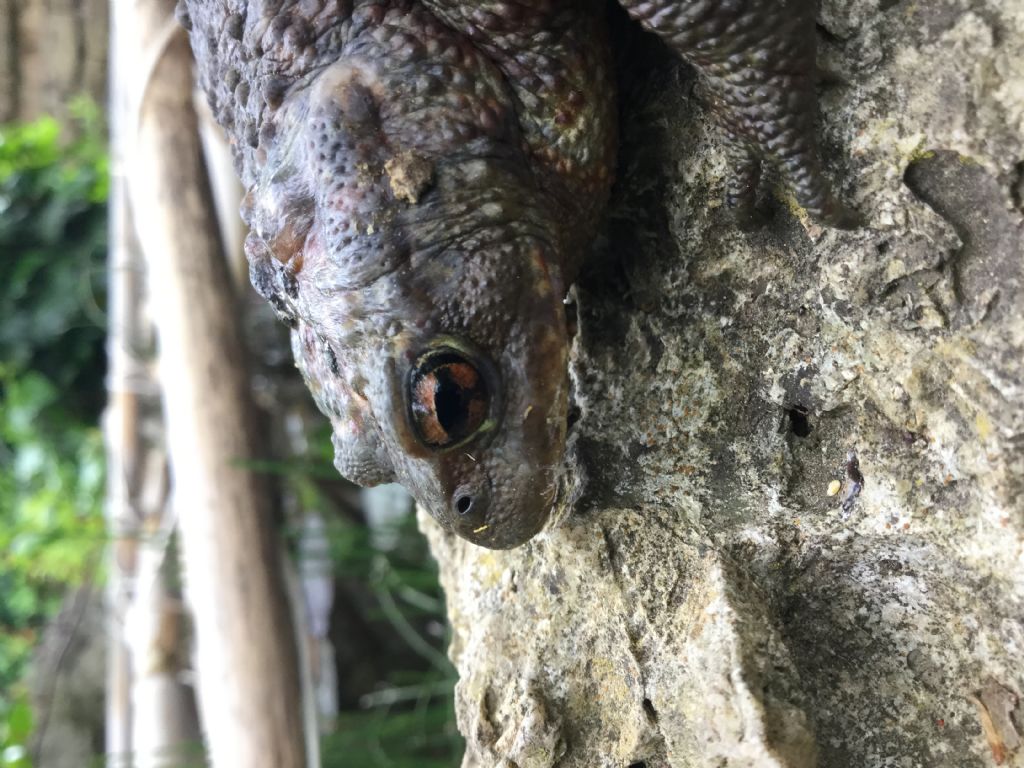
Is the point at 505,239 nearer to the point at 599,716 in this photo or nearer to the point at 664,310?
the point at 664,310

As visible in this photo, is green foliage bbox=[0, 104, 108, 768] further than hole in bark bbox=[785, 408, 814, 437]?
Yes

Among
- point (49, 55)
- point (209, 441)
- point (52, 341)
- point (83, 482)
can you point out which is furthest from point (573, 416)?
point (49, 55)

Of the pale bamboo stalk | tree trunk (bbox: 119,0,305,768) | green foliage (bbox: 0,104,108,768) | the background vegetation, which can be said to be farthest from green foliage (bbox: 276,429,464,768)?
green foliage (bbox: 0,104,108,768)

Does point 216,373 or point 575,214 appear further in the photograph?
point 216,373

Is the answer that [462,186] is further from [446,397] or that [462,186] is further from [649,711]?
[649,711]

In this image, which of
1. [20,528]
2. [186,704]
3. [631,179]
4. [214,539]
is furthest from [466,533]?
[20,528]

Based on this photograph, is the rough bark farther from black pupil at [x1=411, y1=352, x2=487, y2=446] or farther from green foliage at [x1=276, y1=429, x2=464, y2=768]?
green foliage at [x1=276, y1=429, x2=464, y2=768]
